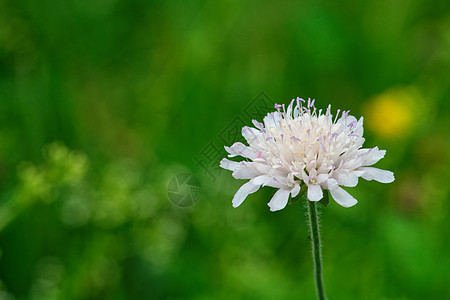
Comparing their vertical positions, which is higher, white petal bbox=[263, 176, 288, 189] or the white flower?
the white flower

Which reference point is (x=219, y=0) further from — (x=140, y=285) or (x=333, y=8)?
(x=140, y=285)

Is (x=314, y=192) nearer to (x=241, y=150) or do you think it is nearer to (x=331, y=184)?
(x=331, y=184)

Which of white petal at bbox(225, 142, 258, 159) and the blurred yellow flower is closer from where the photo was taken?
white petal at bbox(225, 142, 258, 159)

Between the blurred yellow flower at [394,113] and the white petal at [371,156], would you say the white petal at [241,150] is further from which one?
the blurred yellow flower at [394,113]

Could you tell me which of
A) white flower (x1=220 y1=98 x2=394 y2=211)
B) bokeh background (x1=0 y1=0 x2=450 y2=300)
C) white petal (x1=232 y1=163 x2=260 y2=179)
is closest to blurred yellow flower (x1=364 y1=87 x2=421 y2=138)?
bokeh background (x1=0 y1=0 x2=450 y2=300)

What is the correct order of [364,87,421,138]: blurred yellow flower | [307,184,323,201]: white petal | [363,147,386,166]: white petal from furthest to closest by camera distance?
[364,87,421,138]: blurred yellow flower → [363,147,386,166]: white petal → [307,184,323,201]: white petal

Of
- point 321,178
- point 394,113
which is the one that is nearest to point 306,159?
point 321,178

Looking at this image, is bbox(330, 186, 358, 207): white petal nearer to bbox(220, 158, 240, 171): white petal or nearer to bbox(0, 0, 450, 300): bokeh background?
bbox(220, 158, 240, 171): white petal

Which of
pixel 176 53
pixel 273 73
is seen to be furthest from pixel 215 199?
pixel 176 53
